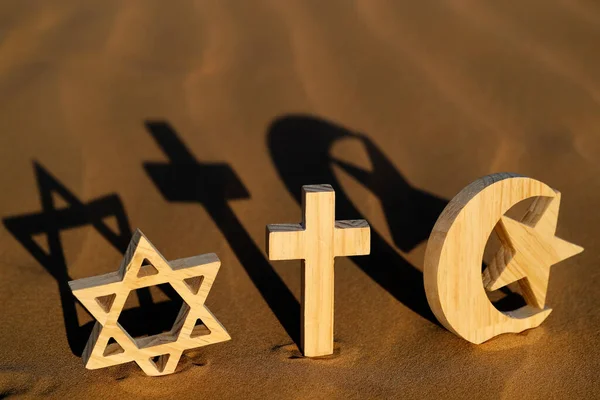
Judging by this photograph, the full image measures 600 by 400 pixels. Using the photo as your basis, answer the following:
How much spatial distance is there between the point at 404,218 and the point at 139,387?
5.54 feet

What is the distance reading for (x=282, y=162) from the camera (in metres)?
4.27

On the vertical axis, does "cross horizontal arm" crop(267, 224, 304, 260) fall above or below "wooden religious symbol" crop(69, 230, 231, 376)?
above

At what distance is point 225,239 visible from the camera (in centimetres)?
384

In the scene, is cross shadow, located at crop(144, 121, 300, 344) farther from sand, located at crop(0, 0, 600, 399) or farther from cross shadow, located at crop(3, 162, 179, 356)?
cross shadow, located at crop(3, 162, 179, 356)

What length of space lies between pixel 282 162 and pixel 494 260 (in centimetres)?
142

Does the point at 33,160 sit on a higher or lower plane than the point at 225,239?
higher

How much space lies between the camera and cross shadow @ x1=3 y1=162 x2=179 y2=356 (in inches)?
142

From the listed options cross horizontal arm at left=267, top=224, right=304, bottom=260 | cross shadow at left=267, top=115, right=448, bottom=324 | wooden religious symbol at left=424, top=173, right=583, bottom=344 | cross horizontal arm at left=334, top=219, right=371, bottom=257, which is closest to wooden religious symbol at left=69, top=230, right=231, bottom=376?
cross horizontal arm at left=267, top=224, right=304, bottom=260

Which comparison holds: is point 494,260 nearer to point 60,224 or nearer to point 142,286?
point 142,286

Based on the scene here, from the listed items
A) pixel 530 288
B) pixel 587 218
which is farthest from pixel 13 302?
pixel 587 218

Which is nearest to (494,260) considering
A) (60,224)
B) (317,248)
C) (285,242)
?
(317,248)

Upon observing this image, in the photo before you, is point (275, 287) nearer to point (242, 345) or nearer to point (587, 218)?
point (242, 345)

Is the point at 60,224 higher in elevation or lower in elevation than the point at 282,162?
lower

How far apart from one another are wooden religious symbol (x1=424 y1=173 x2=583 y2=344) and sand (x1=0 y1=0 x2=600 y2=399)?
116 millimetres
